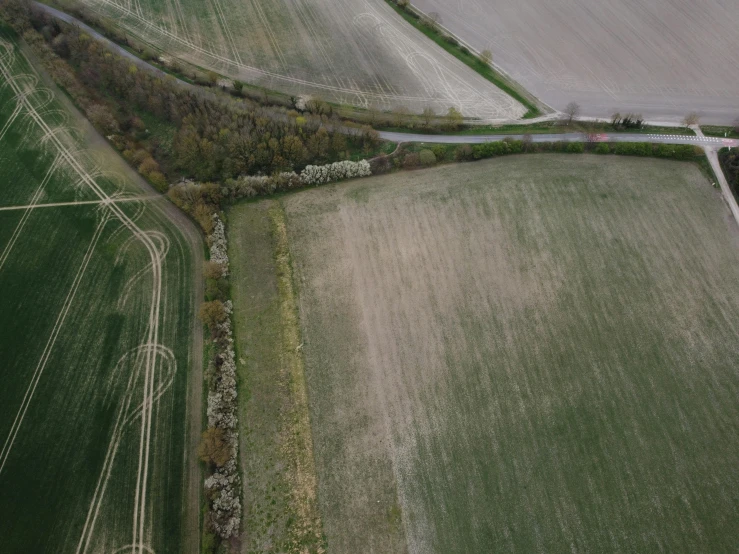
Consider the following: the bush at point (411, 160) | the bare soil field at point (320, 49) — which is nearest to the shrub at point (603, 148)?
the bare soil field at point (320, 49)

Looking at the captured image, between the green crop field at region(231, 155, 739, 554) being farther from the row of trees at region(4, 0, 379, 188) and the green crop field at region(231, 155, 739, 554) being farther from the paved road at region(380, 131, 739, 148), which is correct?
the row of trees at region(4, 0, 379, 188)

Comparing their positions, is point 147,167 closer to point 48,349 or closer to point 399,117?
point 48,349

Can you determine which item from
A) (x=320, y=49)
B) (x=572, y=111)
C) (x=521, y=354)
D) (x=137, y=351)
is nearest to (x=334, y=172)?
(x=320, y=49)

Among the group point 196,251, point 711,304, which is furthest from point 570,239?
point 196,251

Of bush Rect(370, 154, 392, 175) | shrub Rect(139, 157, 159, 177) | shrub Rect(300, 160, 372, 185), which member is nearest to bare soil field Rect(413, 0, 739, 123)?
bush Rect(370, 154, 392, 175)

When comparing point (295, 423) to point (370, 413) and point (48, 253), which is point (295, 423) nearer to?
point (370, 413)

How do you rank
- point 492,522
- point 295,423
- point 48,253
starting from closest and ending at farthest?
point 492,522 < point 295,423 < point 48,253
